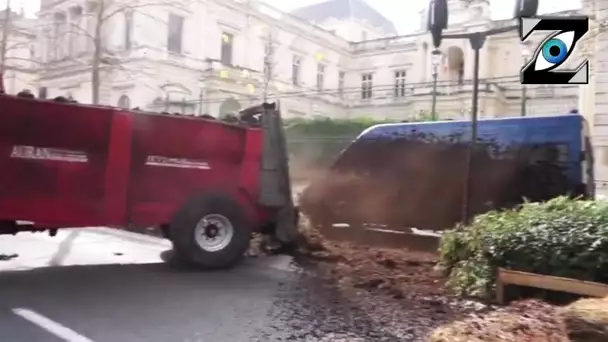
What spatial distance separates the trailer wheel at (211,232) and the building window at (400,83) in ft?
72.8

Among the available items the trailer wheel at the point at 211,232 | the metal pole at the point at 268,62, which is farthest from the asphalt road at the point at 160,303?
the metal pole at the point at 268,62

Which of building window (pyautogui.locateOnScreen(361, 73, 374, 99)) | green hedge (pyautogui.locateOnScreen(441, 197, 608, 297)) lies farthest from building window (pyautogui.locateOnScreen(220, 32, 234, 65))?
green hedge (pyautogui.locateOnScreen(441, 197, 608, 297))

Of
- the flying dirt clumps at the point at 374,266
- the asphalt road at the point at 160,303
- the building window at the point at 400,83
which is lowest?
the asphalt road at the point at 160,303

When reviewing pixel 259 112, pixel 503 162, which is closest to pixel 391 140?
pixel 503 162

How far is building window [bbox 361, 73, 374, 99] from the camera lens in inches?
1150

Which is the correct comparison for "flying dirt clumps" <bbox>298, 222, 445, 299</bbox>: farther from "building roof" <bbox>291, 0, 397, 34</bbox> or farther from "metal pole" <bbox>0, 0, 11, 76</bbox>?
"building roof" <bbox>291, 0, 397, 34</bbox>

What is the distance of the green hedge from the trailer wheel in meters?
2.64

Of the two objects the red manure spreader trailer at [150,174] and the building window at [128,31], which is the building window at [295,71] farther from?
the red manure spreader trailer at [150,174]

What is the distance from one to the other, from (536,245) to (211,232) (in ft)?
12.4

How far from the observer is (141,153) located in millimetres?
7305

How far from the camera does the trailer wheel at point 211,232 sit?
748cm

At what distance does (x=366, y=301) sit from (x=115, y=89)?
1342 centimetres

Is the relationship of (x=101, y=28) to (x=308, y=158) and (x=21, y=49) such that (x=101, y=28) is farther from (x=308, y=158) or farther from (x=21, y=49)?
(x=308, y=158)

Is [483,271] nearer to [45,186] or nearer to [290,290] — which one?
[290,290]
